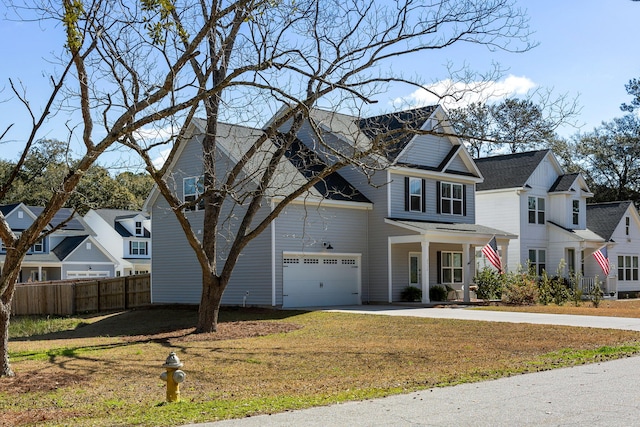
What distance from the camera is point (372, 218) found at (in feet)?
100

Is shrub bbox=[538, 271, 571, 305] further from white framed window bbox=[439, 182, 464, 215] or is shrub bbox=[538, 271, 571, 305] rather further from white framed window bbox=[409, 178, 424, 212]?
white framed window bbox=[409, 178, 424, 212]

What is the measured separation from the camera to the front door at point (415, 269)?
31.5 meters

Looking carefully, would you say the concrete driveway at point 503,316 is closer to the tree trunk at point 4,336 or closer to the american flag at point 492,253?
the american flag at point 492,253

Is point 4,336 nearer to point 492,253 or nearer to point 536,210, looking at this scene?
point 492,253

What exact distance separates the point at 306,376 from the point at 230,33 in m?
8.13

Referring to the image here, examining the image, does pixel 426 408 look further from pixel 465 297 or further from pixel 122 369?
pixel 465 297

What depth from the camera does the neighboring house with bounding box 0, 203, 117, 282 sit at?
168 ft

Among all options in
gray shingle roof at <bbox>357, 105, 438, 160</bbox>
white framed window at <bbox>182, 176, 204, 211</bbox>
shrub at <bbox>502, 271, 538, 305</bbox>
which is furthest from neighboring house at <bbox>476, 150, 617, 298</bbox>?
white framed window at <bbox>182, 176, 204, 211</bbox>

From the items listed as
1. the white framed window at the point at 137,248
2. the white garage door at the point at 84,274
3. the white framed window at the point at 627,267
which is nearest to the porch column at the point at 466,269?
the white framed window at the point at 627,267

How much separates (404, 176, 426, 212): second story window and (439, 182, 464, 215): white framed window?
56.4 inches

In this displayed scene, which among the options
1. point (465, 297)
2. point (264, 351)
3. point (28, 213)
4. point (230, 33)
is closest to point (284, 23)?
point (230, 33)

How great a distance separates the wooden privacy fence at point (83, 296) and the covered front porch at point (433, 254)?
35.5 ft

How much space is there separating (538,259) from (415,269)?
10.3 meters

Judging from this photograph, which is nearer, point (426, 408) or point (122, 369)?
point (426, 408)
